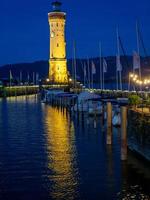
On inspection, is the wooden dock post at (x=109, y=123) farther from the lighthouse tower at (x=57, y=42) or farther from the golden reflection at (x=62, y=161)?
the lighthouse tower at (x=57, y=42)

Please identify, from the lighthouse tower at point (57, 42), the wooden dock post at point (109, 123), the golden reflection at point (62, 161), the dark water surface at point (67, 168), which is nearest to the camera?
the dark water surface at point (67, 168)

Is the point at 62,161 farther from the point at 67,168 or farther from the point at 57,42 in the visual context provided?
the point at 57,42

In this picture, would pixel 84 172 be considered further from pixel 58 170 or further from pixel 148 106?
pixel 148 106

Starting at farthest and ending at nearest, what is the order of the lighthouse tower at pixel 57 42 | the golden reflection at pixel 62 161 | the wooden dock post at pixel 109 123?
the lighthouse tower at pixel 57 42 → the wooden dock post at pixel 109 123 → the golden reflection at pixel 62 161

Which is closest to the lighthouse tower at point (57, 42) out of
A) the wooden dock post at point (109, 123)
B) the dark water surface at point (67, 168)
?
the dark water surface at point (67, 168)

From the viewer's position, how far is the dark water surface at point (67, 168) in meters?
26.0

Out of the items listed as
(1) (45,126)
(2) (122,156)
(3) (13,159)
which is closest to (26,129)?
(1) (45,126)

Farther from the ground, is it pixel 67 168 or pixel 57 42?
pixel 57 42

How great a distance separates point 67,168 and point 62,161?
7.79 ft

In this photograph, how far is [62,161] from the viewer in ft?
112

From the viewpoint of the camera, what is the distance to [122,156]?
108 feet

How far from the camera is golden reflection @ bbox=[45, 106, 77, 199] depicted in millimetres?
26406

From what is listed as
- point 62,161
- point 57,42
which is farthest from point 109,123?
point 57,42

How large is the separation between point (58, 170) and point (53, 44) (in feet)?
466
